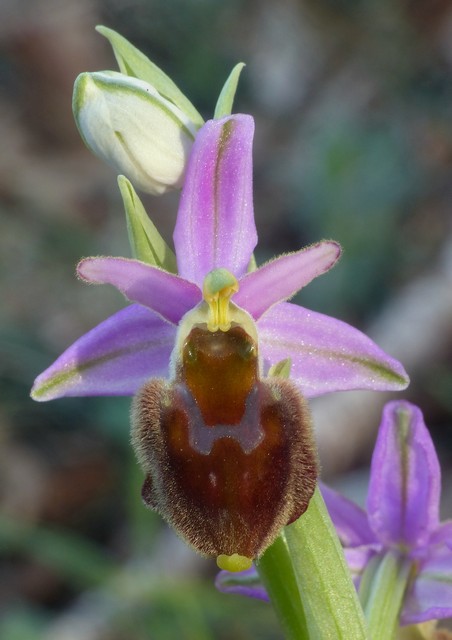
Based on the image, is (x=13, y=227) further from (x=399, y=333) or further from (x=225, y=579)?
(x=225, y=579)

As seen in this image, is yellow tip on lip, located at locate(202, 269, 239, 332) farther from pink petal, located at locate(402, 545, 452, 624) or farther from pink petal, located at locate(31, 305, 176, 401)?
pink petal, located at locate(402, 545, 452, 624)

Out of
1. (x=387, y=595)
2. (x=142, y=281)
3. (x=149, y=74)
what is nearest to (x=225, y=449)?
(x=142, y=281)

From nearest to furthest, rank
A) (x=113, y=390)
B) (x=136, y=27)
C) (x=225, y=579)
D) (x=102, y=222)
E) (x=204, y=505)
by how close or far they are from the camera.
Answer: (x=204, y=505)
(x=113, y=390)
(x=225, y=579)
(x=102, y=222)
(x=136, y=27)

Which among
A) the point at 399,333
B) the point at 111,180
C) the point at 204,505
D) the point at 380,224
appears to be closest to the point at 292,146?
the point at 111,180

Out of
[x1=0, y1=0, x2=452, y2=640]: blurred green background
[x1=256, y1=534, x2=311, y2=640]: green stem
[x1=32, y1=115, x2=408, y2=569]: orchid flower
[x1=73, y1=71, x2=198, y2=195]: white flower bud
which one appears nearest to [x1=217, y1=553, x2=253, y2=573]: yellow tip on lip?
[x1=32, y1=115, x2=408, y2=569]: orchid flower

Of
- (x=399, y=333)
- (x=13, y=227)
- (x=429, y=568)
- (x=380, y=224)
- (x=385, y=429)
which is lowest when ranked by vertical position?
(x=429, y=568)

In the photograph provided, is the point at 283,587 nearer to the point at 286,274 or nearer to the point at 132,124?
the point at 286,274
